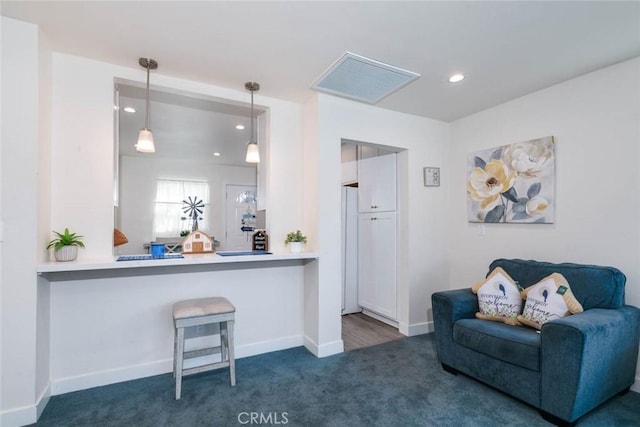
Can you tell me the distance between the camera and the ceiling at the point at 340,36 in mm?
1679

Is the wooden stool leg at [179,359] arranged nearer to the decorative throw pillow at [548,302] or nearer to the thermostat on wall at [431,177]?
the decorative throw pillow at [548,302]

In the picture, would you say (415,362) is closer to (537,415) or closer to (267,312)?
(537,415)

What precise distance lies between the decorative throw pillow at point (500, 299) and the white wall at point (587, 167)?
2.04ft

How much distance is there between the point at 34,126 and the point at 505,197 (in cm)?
368

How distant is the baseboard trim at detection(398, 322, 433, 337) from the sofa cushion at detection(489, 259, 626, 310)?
122cm

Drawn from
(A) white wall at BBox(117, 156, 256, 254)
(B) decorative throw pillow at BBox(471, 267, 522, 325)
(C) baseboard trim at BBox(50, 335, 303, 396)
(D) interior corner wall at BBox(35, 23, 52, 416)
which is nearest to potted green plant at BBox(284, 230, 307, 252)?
(C) baseboard trim at BBox(50, 335, 303, 396)

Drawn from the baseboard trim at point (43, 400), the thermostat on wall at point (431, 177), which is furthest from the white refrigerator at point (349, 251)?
the baseboard trim at point (43, 400)

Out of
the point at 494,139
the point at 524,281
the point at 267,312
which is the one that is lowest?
the point at 267,312

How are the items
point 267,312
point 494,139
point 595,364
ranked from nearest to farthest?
1. point 595,364
2. point 267,312
3. point 494,139

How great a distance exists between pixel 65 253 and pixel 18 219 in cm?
33

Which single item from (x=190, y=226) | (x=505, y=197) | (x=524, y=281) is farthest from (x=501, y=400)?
(x=190, y=226)

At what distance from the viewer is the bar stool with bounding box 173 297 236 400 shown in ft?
6.80

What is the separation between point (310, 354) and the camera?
2799 mm

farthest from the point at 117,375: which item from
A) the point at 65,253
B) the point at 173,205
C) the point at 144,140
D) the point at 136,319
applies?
the point at 173,205
